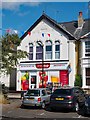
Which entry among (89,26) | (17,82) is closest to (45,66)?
(17,82)

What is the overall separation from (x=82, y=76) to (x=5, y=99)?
475 inches

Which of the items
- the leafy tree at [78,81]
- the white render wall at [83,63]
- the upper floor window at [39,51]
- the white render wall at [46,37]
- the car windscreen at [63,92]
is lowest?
the car windscreen at [63,92]

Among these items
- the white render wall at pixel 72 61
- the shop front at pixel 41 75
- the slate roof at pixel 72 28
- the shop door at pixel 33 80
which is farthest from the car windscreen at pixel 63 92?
the shop door at pixel 33 80

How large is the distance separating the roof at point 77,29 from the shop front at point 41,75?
3911 millimetres

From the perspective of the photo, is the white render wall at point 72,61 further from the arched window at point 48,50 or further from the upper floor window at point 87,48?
the arched window at point 48,50

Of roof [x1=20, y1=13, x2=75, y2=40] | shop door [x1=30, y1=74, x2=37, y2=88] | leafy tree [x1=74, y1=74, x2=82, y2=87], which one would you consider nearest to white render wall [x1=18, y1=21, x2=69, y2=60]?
roof [x1=20, y1=13, x2=75, y2=40]

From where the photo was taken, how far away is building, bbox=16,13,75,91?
35719 millimetres

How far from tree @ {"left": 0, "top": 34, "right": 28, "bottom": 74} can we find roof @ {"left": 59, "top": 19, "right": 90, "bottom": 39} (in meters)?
8.96

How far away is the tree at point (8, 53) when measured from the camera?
28406 millimetres

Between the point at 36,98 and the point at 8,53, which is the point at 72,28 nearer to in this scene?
the point at 8,53

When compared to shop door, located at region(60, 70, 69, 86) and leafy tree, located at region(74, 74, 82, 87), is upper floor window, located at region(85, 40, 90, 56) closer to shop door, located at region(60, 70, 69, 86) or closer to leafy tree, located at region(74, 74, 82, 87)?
leafy tree, located at region(74, 74, 82, 87)

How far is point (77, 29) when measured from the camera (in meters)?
37.9

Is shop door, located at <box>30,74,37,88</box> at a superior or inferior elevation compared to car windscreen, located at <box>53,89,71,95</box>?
superior

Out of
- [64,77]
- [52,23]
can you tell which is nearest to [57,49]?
[52,23]
